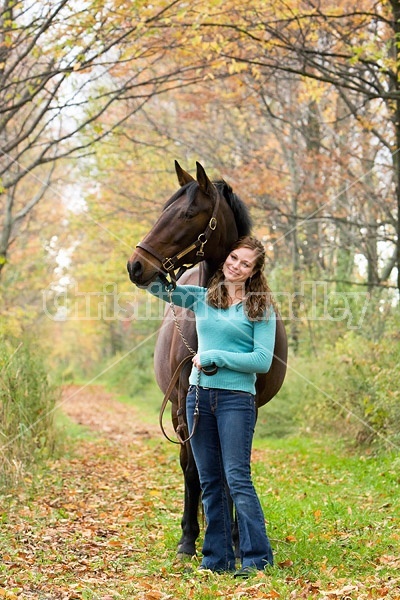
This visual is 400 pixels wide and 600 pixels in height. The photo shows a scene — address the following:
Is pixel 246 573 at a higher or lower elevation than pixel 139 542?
higher

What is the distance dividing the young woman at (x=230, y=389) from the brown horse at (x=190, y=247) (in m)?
0.17

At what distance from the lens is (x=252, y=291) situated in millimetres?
4090

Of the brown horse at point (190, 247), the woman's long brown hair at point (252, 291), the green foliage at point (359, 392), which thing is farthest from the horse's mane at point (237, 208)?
the green foliage at point (359, 392)

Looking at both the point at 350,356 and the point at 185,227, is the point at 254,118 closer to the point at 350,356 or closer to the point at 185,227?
the point at 350,356

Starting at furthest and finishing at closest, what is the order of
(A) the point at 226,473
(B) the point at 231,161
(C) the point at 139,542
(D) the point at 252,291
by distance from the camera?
(B) the point at 231,161 → (C) the point at 139,542 → (D) the point at 252,291 → (A) the point at 226,473

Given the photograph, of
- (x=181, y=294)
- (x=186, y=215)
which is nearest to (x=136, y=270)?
(x=181, y=294)

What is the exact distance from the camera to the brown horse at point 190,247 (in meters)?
4.08

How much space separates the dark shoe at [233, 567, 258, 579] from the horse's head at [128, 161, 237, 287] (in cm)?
161

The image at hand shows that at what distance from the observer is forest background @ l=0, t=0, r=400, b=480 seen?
311 inches

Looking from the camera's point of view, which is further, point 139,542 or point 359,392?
point 359,392

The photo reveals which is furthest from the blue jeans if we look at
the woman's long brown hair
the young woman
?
the woman's long brown hair

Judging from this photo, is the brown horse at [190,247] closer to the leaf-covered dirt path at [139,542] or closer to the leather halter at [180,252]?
the leather halter at [180,252]

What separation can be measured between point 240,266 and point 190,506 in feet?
5.66

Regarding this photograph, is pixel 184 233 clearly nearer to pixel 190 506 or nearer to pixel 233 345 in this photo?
pixel 233 345
